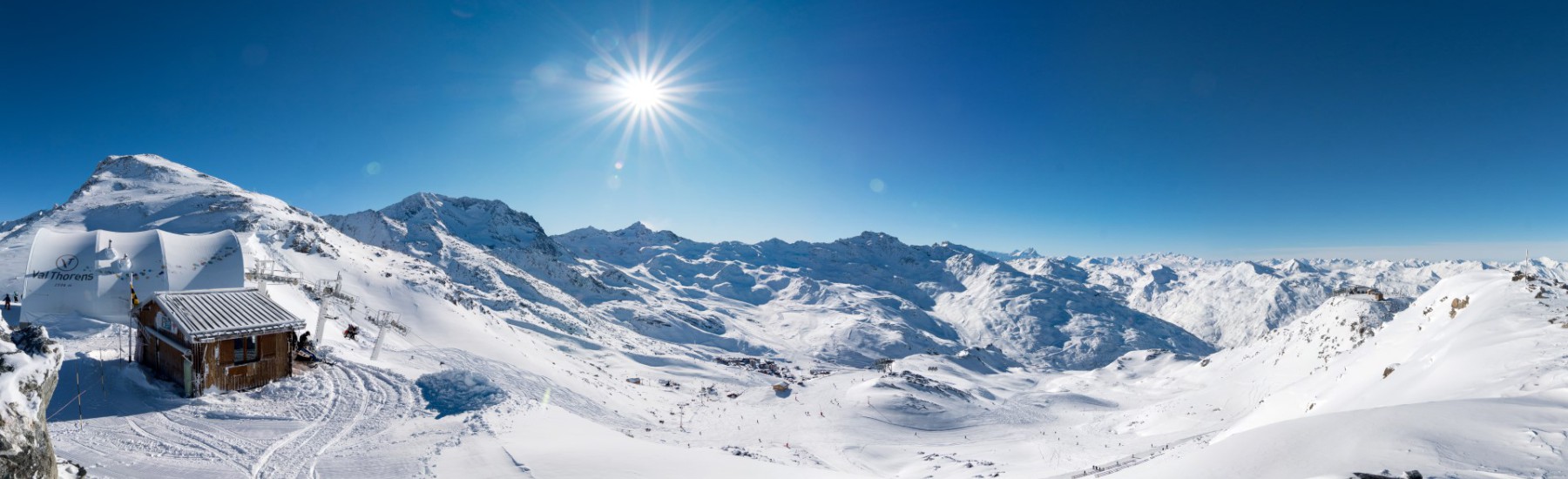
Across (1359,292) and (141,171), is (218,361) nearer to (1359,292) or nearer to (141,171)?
(1359,292)

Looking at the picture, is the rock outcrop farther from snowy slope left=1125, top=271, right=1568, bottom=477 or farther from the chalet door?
snowy slope left=1125, top=271, right=1568, bottom=477

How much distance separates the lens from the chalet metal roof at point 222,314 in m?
19.0

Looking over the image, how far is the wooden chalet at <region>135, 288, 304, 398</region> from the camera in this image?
61.5ft

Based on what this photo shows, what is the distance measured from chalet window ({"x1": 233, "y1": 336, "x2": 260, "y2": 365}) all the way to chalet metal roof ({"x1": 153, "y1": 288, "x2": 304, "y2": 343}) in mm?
380

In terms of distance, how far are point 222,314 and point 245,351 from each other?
191 cm

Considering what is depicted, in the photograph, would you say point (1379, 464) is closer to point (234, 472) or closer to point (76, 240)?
point (234, 472)

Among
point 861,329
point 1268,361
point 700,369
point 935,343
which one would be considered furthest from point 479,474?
point 935,343

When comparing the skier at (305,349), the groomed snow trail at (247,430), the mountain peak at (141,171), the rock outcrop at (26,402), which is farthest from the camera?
the mountain peak at (141,171)

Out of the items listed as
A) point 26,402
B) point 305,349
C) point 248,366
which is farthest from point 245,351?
point 26,402

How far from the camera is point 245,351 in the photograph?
1998 centimetres

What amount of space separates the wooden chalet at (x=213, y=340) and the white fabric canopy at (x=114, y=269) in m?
14.1

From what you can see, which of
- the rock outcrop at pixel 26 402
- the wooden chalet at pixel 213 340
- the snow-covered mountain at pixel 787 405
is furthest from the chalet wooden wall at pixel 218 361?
the rock outcrop at pixel 26 402

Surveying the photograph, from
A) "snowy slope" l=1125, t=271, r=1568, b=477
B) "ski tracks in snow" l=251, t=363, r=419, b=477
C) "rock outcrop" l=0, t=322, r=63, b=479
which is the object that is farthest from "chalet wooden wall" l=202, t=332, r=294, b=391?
"snowy slope" l=1125, t=271, r=1568, b=477

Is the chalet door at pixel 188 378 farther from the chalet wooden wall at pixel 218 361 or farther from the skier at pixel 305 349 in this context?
the skier at pixel 305 349
